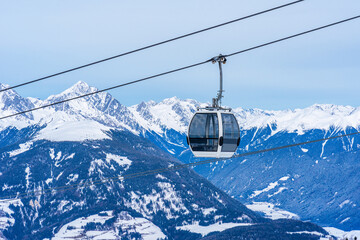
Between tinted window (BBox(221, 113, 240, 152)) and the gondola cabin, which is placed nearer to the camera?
the gondola cabin

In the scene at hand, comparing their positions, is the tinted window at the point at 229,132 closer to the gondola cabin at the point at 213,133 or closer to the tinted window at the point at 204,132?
the gondola cabin at the point at 213,133

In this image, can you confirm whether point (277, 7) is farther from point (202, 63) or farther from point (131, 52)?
point (131, 52)

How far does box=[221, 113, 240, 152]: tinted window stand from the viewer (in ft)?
118

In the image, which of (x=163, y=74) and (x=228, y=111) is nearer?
(x=163, y=74)

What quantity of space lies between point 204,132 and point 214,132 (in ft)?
2.02

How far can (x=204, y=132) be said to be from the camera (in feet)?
120

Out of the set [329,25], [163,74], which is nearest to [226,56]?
[163,74]

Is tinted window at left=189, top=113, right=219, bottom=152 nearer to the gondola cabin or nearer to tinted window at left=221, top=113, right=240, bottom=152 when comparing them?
the gondola cabin

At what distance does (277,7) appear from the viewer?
2848 centimetres

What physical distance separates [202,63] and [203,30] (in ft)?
6.90

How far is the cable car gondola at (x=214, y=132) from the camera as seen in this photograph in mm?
35719

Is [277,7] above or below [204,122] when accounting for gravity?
above

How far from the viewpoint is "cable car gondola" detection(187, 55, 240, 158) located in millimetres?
35719

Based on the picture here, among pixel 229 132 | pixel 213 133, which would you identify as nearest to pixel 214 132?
pixel 213 133
